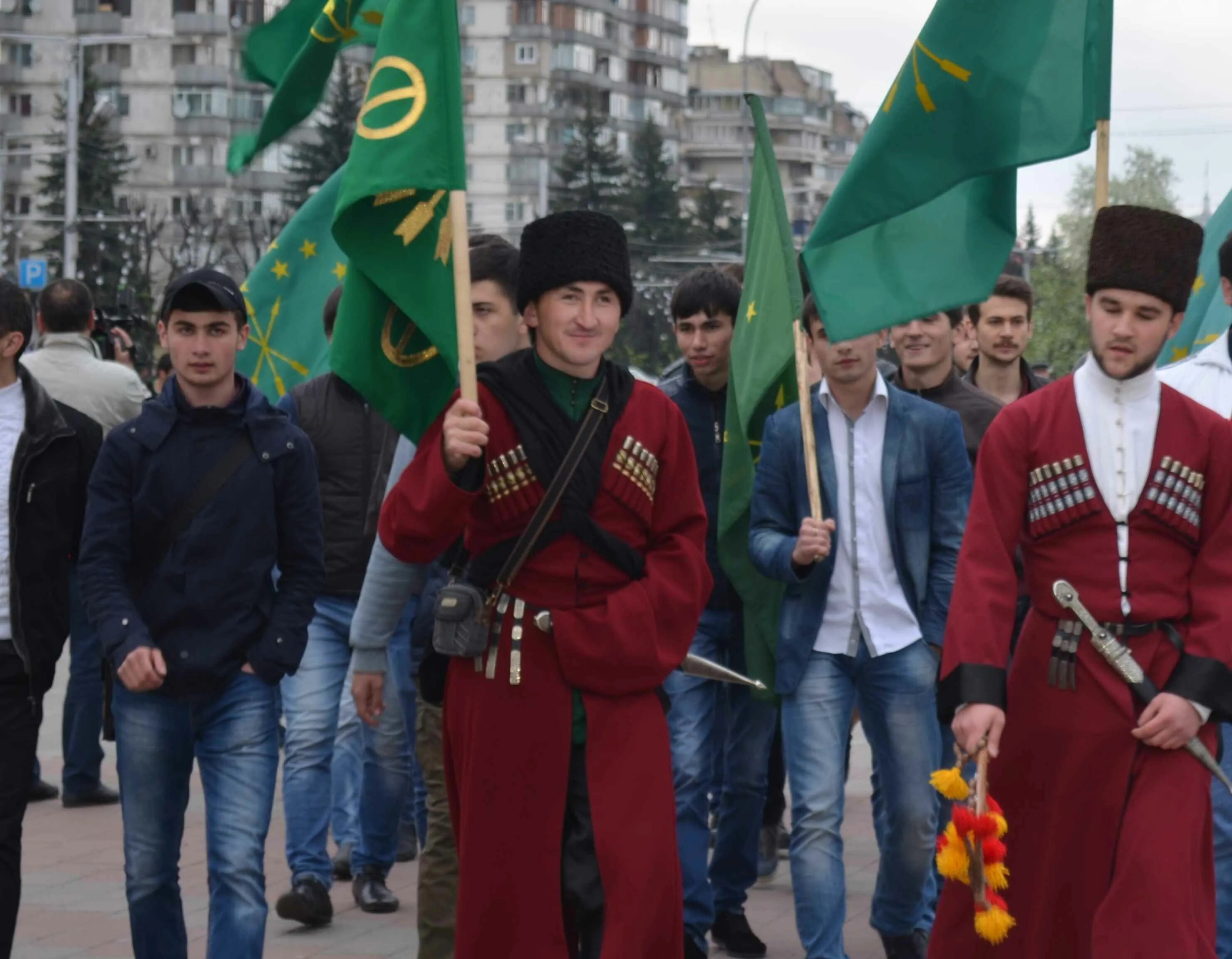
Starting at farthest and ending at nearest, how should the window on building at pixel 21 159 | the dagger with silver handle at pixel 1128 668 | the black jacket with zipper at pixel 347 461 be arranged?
the window on building at pixel 21 159, the black jacket with zipper at pixel 347 461, the dagger with silver handle at pixel 1128 668

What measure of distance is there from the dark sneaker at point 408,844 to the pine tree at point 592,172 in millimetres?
85931

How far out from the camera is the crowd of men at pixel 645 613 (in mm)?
5289

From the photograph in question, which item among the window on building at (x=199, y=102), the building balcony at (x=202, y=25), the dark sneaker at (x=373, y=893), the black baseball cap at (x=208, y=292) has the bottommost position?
the dark sneaker at (x=373, y=893)

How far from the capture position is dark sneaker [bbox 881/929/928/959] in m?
6.86

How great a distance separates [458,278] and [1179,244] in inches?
70.6

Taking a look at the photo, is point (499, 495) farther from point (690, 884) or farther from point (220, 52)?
point (220, 52)

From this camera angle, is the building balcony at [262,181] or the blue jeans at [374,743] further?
the building balcony at [262,181]

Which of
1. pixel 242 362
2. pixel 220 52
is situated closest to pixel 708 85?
pixel 220 52

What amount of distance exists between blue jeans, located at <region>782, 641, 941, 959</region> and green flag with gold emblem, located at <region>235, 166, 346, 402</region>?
4128mm

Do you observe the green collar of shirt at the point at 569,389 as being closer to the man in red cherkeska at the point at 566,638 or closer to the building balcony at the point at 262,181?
the man in red cherkeska at the point at 566,638

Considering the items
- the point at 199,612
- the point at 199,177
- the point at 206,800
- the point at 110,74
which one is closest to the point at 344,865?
the point at 206,800

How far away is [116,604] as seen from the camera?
233 inches

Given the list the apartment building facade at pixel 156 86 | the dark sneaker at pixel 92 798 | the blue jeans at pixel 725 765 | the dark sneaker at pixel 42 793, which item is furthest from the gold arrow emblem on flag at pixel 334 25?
the apartment building facade at pixel 156 86

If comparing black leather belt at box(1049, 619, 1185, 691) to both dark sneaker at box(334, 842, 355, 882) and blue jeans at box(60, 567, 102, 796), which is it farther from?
blue jeans at box(60, 567, 102, 796)
